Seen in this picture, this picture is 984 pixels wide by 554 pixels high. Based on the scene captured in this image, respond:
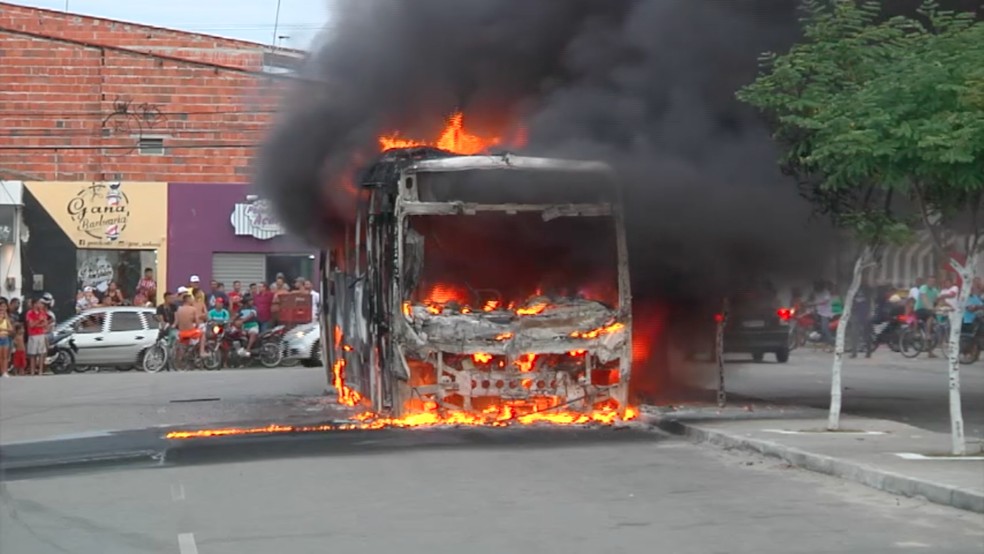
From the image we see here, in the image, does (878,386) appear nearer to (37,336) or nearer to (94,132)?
(37,336)

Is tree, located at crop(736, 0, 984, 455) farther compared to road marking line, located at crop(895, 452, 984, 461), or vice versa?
road marking line, located at crop(895, 452, 984, 461)

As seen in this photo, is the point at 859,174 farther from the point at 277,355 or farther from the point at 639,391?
the point at 277,355

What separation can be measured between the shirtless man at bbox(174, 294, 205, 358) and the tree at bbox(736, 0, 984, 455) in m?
17.0

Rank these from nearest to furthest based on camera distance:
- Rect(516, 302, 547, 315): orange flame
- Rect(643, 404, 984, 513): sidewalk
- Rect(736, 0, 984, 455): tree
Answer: Rect(643, 404, 984, 513): sidewalk, Rect(736, 0, 984, 455): tree, Rect(516, 302, 547, 315): orange flame

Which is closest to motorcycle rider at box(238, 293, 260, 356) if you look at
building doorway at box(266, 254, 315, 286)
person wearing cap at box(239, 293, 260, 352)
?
person wearing cap at box(239, 293, 260, 352)

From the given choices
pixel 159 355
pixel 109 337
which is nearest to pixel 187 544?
pixel 159 355

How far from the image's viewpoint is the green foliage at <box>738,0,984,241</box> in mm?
10172

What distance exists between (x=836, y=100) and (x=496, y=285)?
13.7 ft

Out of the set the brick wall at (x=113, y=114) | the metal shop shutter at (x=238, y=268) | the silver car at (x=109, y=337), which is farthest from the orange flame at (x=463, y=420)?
the brick wall at (x=113, y=114)

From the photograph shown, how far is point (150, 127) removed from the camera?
3531cm

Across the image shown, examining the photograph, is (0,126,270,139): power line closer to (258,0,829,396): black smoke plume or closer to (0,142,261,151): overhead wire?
(0,142,261,151): overhead wire

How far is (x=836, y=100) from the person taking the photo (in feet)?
36.3

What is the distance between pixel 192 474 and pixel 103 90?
2573 cm

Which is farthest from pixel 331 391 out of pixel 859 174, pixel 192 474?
pixel 859 174
